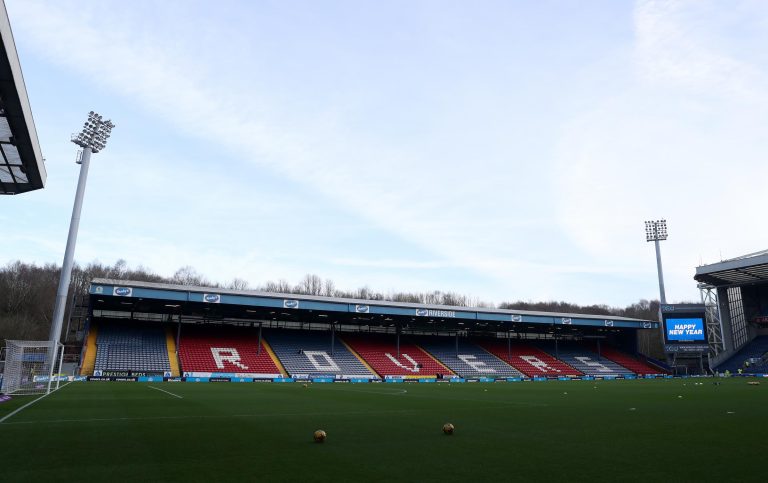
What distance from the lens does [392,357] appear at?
168 ft

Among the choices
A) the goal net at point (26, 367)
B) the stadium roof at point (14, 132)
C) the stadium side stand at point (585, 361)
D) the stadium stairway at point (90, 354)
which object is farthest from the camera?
the stadium side stand at point (585, 361)

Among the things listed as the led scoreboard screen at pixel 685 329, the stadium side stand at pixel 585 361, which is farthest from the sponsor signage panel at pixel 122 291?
the led scoreboard screen at pixel 685 329

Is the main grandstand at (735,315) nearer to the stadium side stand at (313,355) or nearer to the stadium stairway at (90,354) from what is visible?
the stadium side stand at (313,355)

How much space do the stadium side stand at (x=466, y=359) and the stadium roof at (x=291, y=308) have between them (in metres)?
1.98

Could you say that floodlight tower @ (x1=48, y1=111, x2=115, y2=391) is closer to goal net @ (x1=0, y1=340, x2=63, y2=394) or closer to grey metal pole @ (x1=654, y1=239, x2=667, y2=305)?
goal net @ (x1=0, y1=340, x2=63, y2=394)

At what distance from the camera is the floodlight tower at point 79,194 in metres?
35.5

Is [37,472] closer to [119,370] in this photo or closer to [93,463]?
[93,463]

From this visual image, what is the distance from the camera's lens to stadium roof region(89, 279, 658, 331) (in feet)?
132

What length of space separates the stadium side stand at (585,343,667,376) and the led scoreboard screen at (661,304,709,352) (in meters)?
4.33

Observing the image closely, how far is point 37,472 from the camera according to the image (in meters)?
5.97

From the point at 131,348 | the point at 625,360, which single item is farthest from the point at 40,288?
the point at 625,360

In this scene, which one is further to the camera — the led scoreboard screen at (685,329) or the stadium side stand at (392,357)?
the led scoreboard screen at (685,329)

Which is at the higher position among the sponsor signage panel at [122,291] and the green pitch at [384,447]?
the sponsor signage panel at [122,291]

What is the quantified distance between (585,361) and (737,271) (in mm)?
Result: 19267
